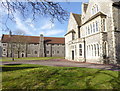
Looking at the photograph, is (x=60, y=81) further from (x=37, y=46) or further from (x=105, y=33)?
(x=37, y=46)

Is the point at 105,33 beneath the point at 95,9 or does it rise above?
beneath

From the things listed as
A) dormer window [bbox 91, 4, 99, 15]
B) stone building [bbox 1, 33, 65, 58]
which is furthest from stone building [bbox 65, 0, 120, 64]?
stone building [bbox 1, 33, 65, 58]

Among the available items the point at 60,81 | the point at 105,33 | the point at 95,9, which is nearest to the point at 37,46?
the point at 95,9

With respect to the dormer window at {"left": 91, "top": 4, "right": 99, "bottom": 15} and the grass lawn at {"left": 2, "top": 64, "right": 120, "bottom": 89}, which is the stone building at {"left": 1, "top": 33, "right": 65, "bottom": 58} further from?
the grass lawn at {"left": 2, "top": 64, "right": 120, "bottom": 89}

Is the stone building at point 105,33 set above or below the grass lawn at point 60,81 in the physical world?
above

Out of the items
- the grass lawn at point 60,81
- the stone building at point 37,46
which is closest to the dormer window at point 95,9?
the grass lawn at point 60,81

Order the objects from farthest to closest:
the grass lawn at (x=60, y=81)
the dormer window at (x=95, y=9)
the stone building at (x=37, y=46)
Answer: the stone building at (x=37, y=46) → the dormer window at (x=95, y=9) → the grass lawn at (x=60, y=81)

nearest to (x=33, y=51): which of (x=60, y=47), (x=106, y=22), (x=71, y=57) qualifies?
(x=60, y=47)

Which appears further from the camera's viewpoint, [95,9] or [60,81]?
[95,9]

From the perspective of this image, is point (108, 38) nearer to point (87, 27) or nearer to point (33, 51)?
point (87, 27)

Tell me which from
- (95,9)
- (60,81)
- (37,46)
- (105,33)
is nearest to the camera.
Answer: (60,81)

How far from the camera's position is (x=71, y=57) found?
87.9 feet

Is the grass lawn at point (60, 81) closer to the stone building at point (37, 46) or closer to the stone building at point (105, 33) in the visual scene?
the stone building at point (105, 33)

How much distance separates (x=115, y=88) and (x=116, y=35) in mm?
12644
